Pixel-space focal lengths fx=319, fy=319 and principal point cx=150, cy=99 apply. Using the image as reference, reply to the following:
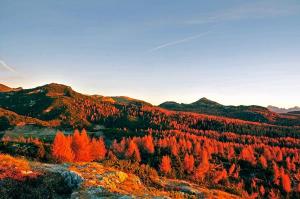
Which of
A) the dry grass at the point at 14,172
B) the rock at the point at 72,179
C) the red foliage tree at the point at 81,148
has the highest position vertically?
the dry grass at the point at 14,172

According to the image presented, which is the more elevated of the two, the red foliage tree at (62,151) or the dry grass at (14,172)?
the dry grass at (14,172)

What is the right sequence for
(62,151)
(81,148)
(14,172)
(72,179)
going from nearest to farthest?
1. (14,172)
2. (72,179)
3. (62,151)
4. (81,148)

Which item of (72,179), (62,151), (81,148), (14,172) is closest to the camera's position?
(14,172)

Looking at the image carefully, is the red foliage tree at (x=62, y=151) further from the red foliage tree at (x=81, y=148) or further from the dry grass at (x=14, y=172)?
the dry grass at (x=14, y=172)

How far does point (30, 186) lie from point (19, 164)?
21.5ft

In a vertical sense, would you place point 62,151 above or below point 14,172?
below

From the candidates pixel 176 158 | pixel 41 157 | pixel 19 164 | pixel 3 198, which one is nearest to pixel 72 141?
pixel 176 158

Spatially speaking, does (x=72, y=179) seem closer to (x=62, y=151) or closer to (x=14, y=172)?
(x=14, y=172)

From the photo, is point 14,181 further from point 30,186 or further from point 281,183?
point 281,183

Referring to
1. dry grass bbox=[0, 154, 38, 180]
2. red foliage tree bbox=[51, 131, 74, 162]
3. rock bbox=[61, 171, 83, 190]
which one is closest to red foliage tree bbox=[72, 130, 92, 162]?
red foliage tree bbox=[51, 131, 74, 162]

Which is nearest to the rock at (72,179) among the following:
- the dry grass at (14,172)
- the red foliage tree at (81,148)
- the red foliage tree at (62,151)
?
the dry grass at (14,172)

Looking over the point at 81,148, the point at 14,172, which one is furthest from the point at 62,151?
the point at 14,172

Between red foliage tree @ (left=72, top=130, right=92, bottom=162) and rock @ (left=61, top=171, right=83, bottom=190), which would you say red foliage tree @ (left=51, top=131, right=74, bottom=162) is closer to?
red foliage tree @ (left=72, top=130, right=92, bottom=162)

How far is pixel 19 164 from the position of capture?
90.6 feet
